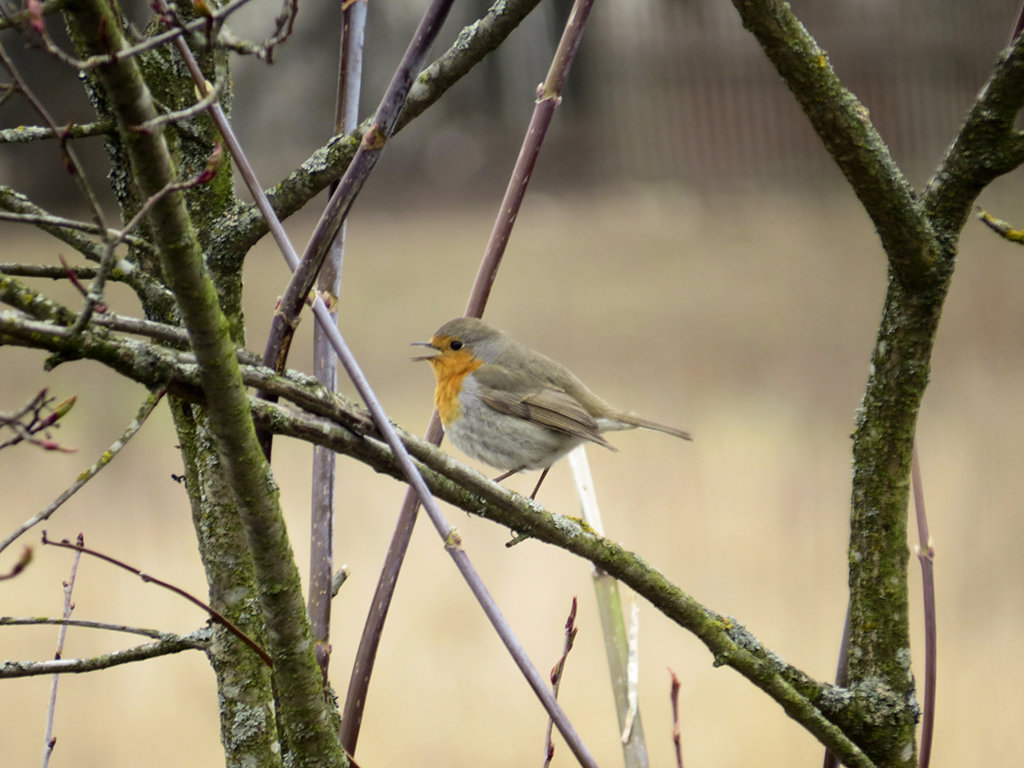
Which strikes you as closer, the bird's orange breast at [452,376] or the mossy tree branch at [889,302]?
the mossy tree branch at [889,302]

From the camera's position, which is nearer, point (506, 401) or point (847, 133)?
point (847, 133)

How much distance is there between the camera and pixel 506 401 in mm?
1509

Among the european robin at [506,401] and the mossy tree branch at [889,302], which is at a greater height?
the european robin at [506,401]

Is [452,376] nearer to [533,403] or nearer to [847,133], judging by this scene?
[533,403]

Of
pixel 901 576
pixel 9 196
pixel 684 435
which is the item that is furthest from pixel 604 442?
pixel 9 196

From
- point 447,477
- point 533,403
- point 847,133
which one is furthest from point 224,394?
point 533,403

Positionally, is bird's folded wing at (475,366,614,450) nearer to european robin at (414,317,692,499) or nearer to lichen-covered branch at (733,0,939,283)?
european robin at (414,317,692,499)

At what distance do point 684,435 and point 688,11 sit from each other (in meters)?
0.95

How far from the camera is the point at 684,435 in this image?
1.42 meters

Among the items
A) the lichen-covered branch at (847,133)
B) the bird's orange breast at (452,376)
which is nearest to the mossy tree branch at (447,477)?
A: the lichen-covered branch at (847,133)

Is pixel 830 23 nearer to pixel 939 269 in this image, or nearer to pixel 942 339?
pixel 942 339

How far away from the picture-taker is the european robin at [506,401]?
4.88 feet

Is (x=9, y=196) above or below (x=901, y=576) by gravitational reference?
above

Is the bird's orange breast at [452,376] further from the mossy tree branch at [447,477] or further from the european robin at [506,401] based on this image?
the mossy tree branch at [447,477]
